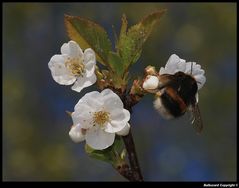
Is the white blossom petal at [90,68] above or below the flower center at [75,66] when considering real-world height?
above

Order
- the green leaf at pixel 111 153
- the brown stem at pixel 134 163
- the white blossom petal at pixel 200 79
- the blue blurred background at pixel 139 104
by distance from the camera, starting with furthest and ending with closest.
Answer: the blue blurred background at pixel 139 104
the white blossom petal at pixel 200 79
the green leaf at pixel 111 153
the brown stem at pixel 134 163

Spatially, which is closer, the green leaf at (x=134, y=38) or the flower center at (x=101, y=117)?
the green leaf at (x=134, y=38)

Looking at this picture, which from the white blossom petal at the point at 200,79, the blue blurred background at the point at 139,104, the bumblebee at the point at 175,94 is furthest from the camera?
the blue blurred background at the point at 139,104

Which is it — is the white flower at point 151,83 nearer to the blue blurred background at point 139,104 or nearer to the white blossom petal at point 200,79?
the white blossom petal at point 200,79

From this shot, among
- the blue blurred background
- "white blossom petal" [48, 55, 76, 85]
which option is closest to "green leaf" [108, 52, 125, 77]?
"white blossom petal" [48, 55, 76, 85]

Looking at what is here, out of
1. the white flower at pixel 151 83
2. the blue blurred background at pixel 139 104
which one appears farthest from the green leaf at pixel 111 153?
the blue blurred background at pixel 139 104

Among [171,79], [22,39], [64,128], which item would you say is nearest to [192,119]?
[171,79]

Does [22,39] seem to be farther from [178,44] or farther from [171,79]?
[171,79]

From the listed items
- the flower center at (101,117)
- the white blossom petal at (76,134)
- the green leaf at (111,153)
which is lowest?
the green leaf at (111,153)

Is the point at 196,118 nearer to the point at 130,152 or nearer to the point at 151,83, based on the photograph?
the point at 151,83
